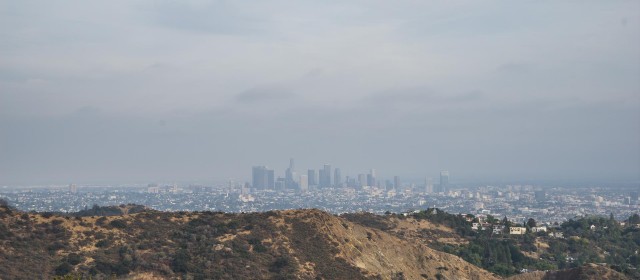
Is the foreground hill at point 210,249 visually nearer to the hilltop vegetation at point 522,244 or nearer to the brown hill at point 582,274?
the brown hill at point 582,274

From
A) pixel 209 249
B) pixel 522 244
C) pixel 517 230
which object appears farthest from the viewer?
pixel 517 230

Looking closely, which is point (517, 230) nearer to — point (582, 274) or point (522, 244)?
point (522, 244)

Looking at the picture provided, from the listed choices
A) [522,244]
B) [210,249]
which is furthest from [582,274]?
[522,244]

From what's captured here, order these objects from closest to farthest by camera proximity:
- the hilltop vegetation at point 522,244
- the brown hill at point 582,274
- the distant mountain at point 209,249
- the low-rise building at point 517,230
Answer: the distant mountain at point 209,249, the brown hill at point 582,274, the hilltop vegetation at point 522,244, the low-rise building at point 517,230

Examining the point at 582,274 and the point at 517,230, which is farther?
the point at 517,230

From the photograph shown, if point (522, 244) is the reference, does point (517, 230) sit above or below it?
above

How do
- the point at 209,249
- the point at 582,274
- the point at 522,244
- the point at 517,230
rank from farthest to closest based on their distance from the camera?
the point at 517,230, the point at 522,244, the point at 582,274, the point at 209,249

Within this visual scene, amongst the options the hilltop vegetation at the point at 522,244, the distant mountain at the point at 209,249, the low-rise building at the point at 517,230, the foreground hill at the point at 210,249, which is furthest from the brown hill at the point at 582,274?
the low-rise building at the point at 517,230

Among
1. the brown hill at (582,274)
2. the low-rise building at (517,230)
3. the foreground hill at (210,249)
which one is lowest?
the brown hill at (582,274)
